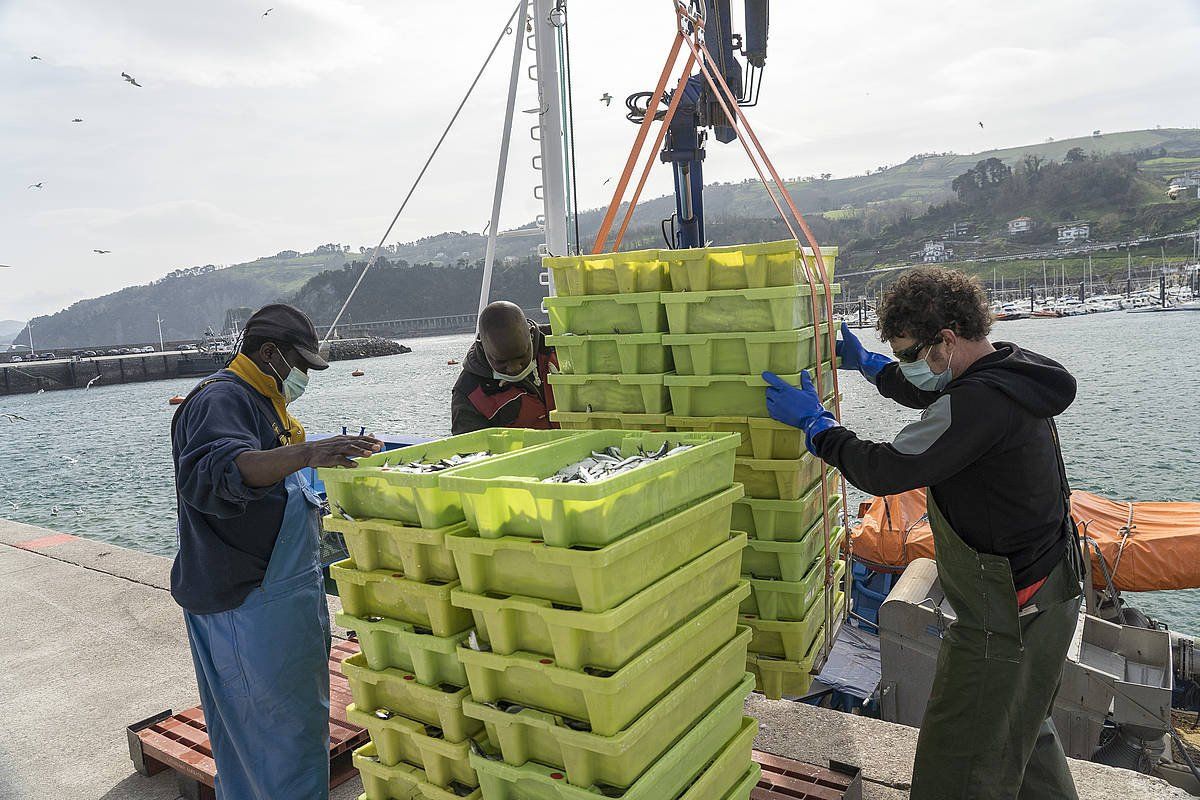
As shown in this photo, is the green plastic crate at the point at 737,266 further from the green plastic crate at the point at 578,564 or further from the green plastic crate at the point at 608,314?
the green plastic crate at the point at 578,564

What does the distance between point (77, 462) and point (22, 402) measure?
53098mm

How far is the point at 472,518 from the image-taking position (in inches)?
82.0

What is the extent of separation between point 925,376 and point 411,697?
227cm

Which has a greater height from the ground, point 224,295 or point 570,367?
point 224,295

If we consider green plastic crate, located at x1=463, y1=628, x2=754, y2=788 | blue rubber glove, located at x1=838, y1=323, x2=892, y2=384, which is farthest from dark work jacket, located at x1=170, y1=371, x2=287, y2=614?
blue rubber glove, located at x1=838, y1=323, x2=892, y2=384

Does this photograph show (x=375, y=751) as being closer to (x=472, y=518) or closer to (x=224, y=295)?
→ (x=472, y=518)

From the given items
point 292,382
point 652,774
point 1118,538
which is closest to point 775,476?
point 652,774

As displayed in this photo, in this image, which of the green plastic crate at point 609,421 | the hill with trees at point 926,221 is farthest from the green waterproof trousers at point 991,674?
the hill with trees at point 926,221

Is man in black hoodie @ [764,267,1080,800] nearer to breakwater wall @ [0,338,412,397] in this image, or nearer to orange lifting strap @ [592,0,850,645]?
orange lifting strap @ [592,0,850,645]

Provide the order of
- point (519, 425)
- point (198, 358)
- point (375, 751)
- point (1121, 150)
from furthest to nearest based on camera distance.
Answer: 1. point (1121, 150)
2. point (198, 358)
3. point (519, 425)
4. point (375, 751)

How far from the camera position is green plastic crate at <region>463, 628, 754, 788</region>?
1.95 meters

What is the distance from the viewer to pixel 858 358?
12.1 ft

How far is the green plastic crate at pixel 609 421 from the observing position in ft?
10.9

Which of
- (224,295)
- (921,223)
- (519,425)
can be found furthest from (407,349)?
(519,425)
